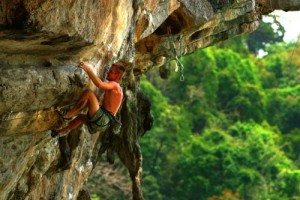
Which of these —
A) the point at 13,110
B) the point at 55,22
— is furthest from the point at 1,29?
the point at 13,110

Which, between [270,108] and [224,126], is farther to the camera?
[270,108]

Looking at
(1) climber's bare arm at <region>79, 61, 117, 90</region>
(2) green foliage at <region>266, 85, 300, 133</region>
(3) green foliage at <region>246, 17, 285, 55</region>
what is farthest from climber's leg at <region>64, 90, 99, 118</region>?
(3) green foliage at <region>246, 17, 285, 55</region>

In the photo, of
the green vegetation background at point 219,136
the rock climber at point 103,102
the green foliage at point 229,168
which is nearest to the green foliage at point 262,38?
the green vegetation background at point 219,136

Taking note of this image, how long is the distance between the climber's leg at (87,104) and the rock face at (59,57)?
0.08m

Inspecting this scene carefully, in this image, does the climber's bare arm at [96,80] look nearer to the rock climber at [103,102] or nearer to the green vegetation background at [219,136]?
the rock climber at [103,102]

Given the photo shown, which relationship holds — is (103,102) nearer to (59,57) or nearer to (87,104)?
(87,104)

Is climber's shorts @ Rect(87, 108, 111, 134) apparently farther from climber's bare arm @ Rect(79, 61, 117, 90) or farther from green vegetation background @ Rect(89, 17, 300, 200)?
green vegetation background @ Rect(89, 17, 300, 200)

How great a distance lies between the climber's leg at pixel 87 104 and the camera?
27.2 ft

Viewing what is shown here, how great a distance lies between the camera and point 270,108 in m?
41.0

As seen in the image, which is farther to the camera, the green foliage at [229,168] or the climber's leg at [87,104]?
the green foliage at [229,168]

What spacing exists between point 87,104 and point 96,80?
1.54ft

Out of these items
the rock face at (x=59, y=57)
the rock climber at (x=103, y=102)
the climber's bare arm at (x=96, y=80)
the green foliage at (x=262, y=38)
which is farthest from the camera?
the green foliage at (x=262, y=38)

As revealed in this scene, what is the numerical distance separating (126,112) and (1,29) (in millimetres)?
8124

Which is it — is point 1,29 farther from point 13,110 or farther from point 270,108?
point 270,108
